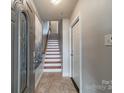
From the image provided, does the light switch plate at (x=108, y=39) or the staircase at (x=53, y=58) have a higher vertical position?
the light switch plate at (x=108, y=39)

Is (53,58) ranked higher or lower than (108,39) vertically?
lower

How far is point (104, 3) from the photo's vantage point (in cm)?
168

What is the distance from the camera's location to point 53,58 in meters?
7.71

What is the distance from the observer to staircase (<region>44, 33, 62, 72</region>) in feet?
22.8

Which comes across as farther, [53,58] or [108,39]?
[53,58]

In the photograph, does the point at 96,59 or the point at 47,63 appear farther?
the point at 47,63

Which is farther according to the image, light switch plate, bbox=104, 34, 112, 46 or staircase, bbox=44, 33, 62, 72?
staircase, bbox=44, 33, 62, 72

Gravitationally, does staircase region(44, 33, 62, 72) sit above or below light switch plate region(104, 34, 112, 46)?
below

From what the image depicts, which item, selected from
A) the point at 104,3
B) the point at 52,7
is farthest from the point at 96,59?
the point at 52,7

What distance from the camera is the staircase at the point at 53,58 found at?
6961mm

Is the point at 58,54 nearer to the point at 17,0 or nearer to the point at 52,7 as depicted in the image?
the point at 52,7
